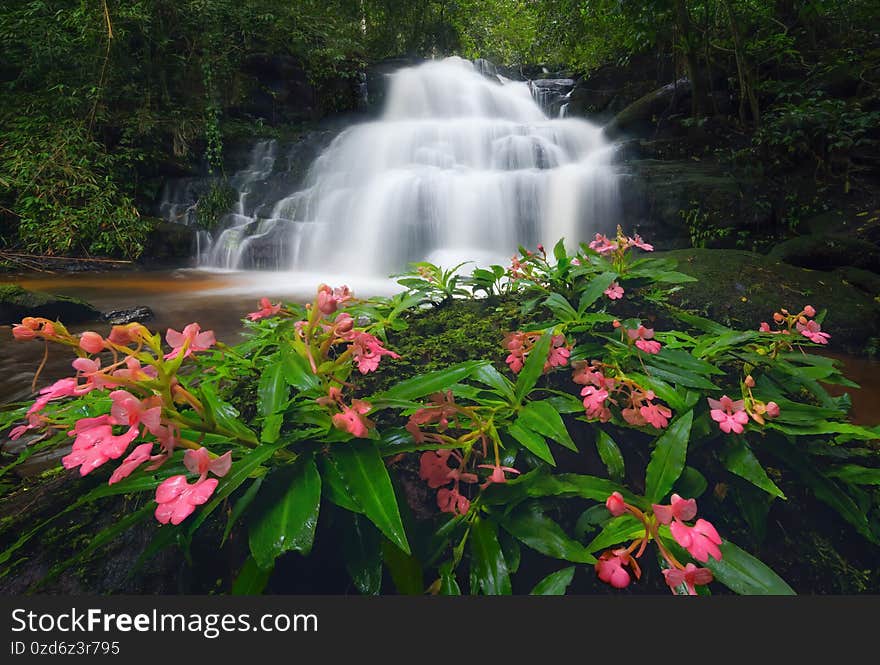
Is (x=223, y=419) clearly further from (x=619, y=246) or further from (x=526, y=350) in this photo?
(x=619, y=246)

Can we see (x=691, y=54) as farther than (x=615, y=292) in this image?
Yes

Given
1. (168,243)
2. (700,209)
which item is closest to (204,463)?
(700,209)

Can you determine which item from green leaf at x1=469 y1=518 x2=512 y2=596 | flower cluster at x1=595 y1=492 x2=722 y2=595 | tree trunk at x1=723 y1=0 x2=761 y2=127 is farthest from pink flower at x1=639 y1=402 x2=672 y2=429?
tree trunk at x1=723 y1=0 x2=761 y2=127

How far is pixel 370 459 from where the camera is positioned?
64 centimetres

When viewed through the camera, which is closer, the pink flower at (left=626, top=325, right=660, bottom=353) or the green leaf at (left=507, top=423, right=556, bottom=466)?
the green leaf at (left=507, top=423, right=556, bottom=466)

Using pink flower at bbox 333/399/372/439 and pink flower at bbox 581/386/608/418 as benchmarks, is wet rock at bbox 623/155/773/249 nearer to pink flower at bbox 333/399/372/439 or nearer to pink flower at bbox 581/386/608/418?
pink flower at bbox 581/386/608/418

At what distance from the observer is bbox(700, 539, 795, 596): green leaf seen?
1.96 ft

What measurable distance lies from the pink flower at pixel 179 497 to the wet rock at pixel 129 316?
10.6 feet

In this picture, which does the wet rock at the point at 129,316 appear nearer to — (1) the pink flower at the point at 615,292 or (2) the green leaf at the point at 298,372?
(2) the green leaf at the point at 298,372

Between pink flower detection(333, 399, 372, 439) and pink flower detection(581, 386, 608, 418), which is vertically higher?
pink flower detection(333, 399, 372, 439)

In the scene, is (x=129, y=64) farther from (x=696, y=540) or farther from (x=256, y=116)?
(x=696, y=540)

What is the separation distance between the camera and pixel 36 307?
10.2 ft

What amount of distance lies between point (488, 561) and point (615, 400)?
47cm

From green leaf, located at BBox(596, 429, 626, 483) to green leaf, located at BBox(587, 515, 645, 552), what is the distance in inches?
5.5
